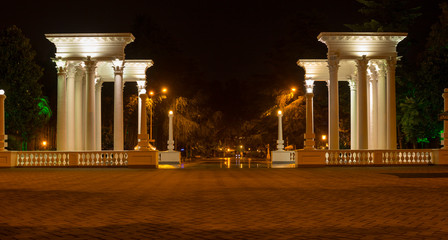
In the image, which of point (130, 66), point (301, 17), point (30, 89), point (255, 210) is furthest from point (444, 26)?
point (255, 210)

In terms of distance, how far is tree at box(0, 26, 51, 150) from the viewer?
157ft

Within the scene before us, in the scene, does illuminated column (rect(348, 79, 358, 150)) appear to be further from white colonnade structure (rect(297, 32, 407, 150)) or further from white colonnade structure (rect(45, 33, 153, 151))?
white colonnade structure (rect(45, 33, 153, 151))

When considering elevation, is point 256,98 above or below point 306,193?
above

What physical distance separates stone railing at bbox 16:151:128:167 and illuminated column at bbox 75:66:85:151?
4.32 metres

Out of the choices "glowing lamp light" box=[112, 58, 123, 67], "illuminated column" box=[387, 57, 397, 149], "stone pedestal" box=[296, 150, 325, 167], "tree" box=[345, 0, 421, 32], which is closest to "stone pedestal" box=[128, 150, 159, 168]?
"glowing lamp light" box=[112, 58, 123, 67]

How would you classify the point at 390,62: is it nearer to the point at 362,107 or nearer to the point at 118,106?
the point at 362,107

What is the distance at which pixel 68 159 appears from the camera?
3306cm

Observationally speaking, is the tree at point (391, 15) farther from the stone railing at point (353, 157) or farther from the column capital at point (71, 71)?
the column capital at point (71, 71)

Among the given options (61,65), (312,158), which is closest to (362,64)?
(312,158)

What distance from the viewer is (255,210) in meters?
11.7

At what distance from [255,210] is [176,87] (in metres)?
57.2

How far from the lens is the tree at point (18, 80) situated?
47.8 metres

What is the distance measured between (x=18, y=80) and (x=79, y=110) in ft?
41.1

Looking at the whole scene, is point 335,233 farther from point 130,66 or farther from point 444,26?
point 444,26
